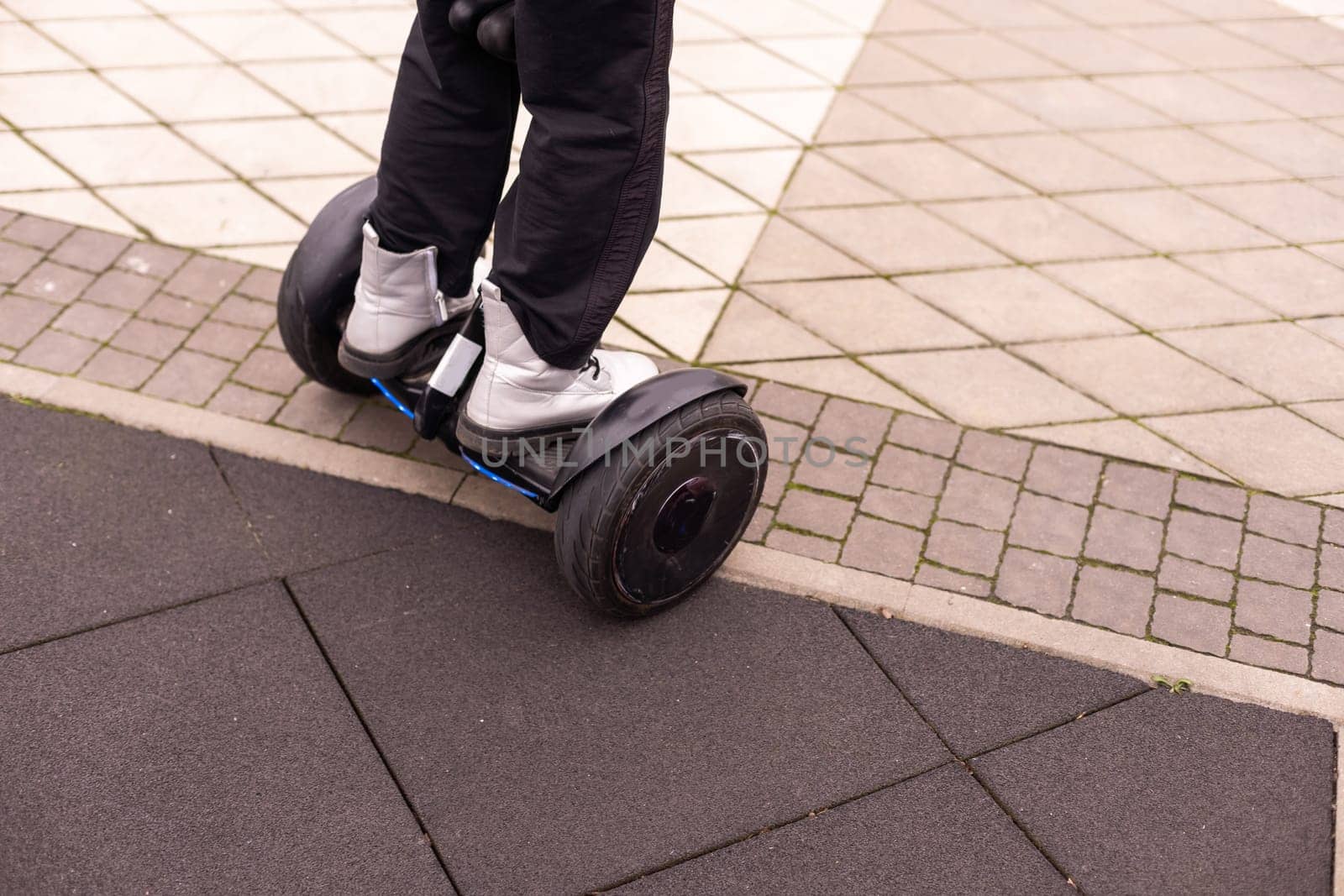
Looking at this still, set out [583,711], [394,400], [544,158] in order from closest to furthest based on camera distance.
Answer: [544,158] → [583,711] → [394,400]

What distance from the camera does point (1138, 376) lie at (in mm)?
3576

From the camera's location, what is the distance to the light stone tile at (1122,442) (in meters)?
3.28

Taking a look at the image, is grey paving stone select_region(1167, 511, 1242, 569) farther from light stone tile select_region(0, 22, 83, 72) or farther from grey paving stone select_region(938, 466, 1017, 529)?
light stone tile select_region(0, 22, 83, 72)

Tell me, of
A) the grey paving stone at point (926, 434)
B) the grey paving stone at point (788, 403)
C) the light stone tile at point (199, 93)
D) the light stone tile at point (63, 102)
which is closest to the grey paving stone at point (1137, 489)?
the grey paving stone at point (926, 434)

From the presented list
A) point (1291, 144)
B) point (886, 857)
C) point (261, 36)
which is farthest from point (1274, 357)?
point (261, 36)

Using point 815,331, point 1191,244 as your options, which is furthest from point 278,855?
point 1191,244

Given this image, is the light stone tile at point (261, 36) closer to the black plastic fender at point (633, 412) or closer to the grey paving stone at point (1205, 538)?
the black plastic fender at point (633, 412)

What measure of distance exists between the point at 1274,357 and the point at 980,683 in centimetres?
170

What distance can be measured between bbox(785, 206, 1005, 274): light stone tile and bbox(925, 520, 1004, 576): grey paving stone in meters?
1.16

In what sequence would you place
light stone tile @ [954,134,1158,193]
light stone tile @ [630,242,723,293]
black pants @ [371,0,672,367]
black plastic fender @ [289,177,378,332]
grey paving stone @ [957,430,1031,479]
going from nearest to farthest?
black pants @ [371,0,672,367]
black plastic fender @ [289,177,378,332]
grey paving stone @ [957,430,1031,479]
light stone tile @ [630,242,723,293]
light stone tile @ [954,134,1158,193]

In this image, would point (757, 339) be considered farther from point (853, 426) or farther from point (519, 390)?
point (519, 390)

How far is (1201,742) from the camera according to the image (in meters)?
2.61

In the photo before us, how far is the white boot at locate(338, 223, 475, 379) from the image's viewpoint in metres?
2.73

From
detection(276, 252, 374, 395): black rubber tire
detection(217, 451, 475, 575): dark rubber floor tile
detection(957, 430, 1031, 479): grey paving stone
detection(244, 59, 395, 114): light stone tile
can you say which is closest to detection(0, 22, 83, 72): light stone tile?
detection(244, 59, 395, 114): light stone tile
